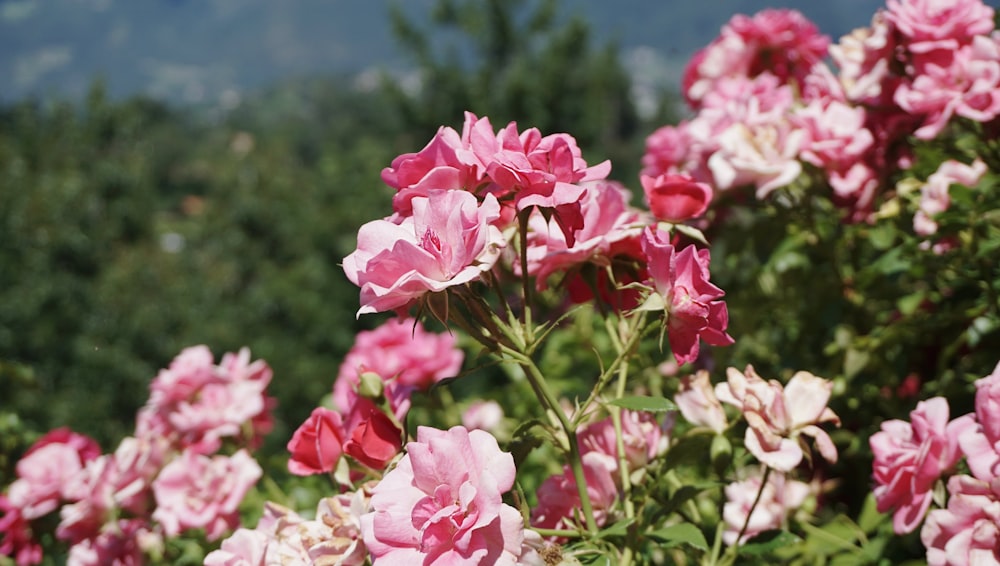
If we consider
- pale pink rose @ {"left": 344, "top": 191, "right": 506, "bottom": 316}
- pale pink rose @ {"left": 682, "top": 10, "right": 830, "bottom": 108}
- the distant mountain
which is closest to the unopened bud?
pale pink rose @ {"left": 344, "top": 191, "right": 506, "bottom": 316}

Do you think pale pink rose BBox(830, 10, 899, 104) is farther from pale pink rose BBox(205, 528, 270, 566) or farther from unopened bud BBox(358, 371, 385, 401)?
pale pink rose BBox(205, 528, 270, 566)

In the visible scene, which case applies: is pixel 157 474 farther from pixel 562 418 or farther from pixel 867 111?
pixel 867 111

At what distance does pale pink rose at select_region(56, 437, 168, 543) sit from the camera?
3.91 feet

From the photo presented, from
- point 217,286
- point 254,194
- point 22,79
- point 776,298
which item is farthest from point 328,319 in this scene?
point 22,79

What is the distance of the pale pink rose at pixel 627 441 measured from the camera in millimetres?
838

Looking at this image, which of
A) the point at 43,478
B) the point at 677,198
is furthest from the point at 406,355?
the point at 677,198

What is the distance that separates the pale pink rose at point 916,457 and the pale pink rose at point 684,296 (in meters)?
0.25

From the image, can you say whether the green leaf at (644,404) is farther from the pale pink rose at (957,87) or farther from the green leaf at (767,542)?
the pale pink rose at (957,87)

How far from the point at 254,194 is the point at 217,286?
287 cm

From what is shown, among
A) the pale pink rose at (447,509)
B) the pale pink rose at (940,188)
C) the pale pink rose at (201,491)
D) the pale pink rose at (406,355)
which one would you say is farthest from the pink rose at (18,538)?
the pale pink rose at (940,188)

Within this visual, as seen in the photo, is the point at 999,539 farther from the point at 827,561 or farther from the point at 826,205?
the point at 826,205

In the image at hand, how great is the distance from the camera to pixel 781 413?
0.80 metres

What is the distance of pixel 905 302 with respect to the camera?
1280 mm

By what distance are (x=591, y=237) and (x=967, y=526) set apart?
0.44 m
